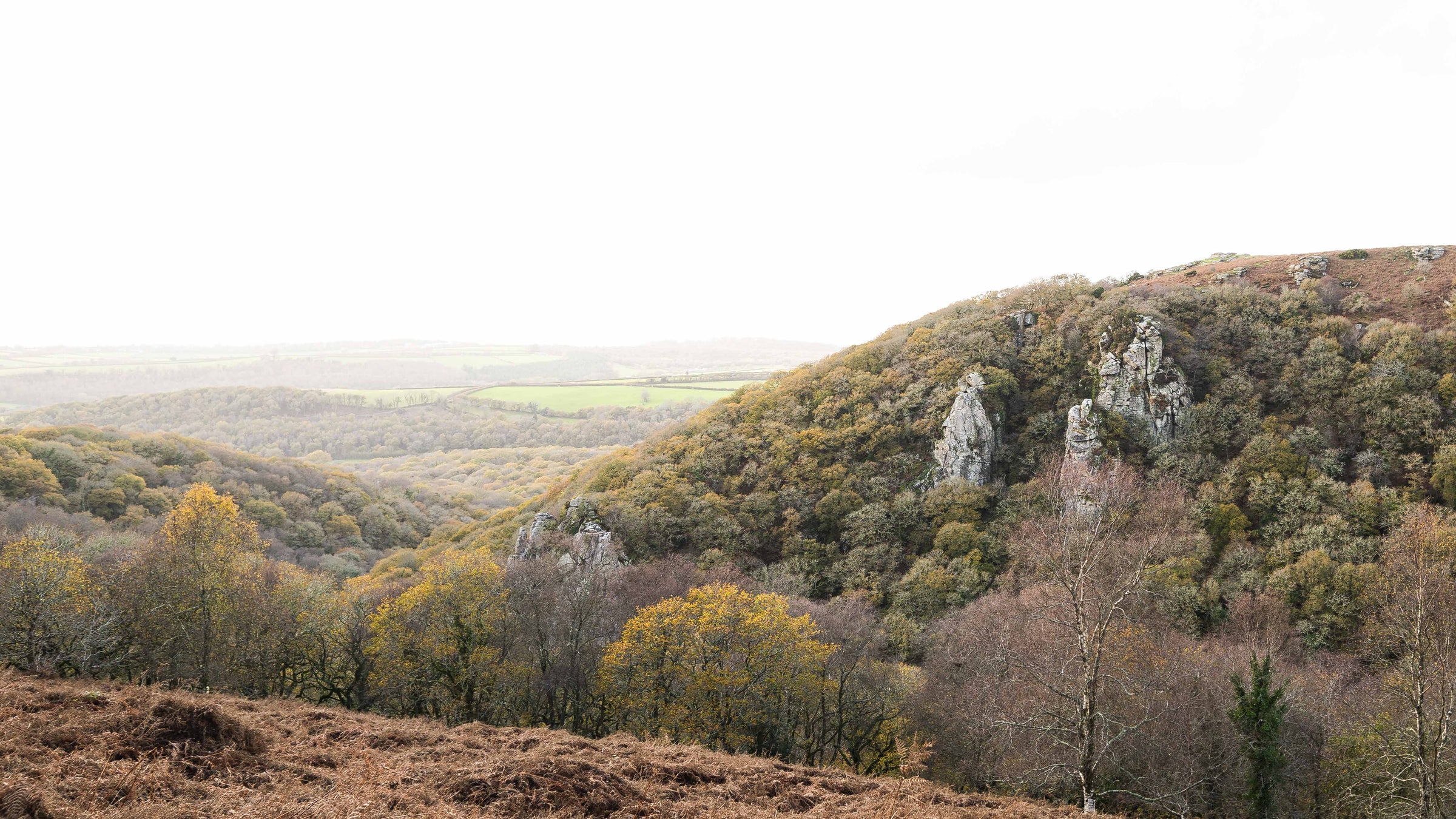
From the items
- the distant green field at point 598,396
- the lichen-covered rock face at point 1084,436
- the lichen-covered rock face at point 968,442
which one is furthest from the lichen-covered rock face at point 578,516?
the distant green field at point 598,396

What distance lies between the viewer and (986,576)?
41.4m

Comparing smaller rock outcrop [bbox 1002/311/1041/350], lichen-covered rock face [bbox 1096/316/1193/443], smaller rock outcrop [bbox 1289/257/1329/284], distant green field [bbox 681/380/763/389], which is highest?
smaller rock outcrop [bbox 1289/257/1329/284]

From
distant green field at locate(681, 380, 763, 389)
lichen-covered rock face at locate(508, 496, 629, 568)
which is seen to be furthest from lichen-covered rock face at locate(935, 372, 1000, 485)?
distant green field at locate(681, 380, 763, 389)

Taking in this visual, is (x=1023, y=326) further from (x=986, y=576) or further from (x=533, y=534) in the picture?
(x=533, y=534)

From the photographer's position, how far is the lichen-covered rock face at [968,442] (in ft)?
163

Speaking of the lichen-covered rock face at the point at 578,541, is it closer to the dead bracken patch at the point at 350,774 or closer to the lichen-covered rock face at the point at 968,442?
the dead bracken patch at the point at 350,774

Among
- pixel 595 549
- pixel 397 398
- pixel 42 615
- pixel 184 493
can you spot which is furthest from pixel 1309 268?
pixel 397 398

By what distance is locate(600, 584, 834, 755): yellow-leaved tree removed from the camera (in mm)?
26906

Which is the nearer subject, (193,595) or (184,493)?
(193,595)

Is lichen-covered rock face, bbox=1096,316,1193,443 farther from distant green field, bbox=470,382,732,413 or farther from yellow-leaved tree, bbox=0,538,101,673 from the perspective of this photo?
distant green field, bbox=470,382,732,413

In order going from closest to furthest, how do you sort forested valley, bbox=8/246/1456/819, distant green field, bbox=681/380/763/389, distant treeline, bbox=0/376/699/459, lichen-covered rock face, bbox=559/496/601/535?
forested valley, bbox=8/246/1456/819, lichen-covered rock face, bbox=559/496/601/535, distant treeline, bbox=0/376/699/459, distant green field, bbox=681/380/763/389

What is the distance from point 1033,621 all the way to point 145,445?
329 ft

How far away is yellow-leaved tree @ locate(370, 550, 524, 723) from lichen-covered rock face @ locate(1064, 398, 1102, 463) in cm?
4042

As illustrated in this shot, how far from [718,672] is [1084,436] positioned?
34.6 m
